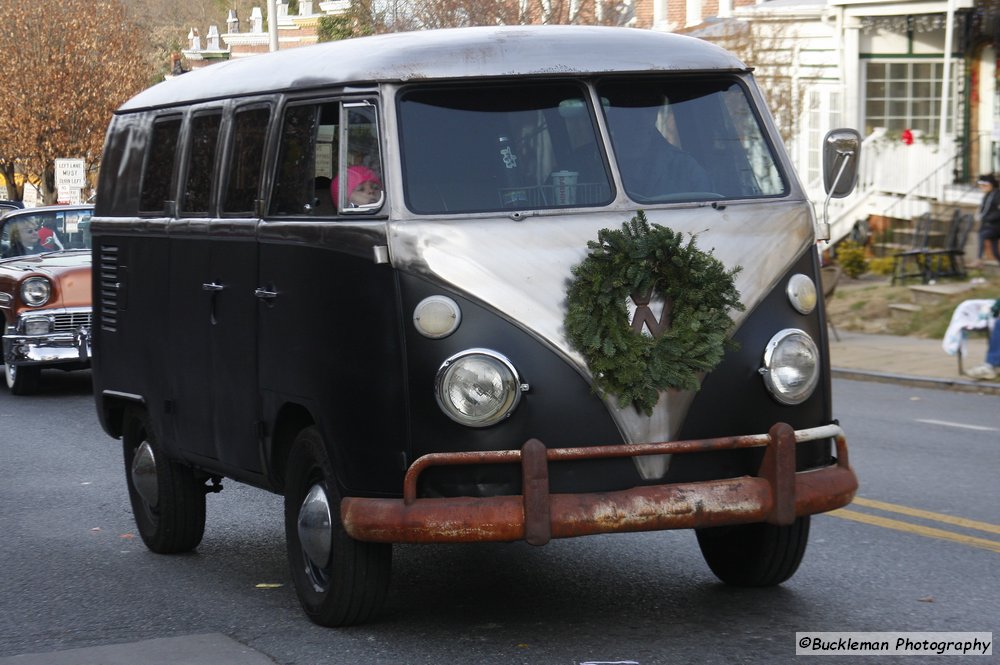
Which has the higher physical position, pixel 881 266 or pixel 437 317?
pixel 437 317

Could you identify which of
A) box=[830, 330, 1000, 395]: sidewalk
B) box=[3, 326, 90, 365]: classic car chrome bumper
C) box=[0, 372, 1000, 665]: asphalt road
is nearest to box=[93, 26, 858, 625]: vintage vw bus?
box=[0, 372, 1000, 665]: asphalt road

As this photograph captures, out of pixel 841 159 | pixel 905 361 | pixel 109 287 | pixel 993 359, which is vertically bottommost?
pixel 905 361

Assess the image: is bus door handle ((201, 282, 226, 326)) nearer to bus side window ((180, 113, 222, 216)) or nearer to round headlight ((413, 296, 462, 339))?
bus side window ((180, 113, 222, 216))

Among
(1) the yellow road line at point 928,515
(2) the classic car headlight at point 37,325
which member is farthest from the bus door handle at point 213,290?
(2) the classic car headlight at point 37,325

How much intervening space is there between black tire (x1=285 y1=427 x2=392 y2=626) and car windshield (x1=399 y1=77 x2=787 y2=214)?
44.2 inches

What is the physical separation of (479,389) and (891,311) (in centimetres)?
1806

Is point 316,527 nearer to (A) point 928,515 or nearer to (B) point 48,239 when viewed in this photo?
(A) point 928,515

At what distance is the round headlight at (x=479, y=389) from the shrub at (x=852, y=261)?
21273mm

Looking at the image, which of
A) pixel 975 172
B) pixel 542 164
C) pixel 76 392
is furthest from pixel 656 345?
pixel 975 172

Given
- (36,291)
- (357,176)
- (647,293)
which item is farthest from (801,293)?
(36,291)

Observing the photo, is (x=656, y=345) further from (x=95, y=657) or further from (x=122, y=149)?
(x=122, y=149)

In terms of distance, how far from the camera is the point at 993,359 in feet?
53.8

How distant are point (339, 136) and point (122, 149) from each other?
2744 mm

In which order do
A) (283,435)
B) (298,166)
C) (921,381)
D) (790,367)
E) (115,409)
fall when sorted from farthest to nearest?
(921,381), (115,409), (283,435), (298,166), (790,367)
